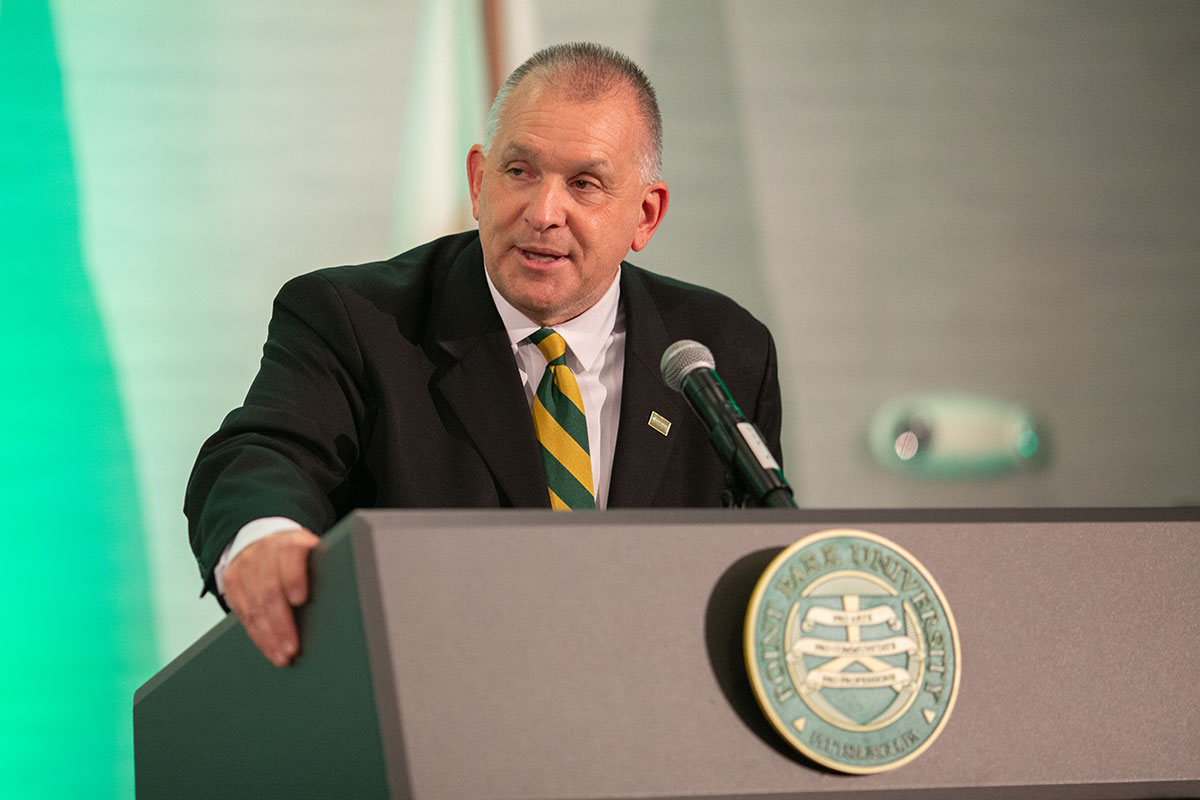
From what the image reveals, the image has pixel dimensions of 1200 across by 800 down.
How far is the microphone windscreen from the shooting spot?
1006 mm

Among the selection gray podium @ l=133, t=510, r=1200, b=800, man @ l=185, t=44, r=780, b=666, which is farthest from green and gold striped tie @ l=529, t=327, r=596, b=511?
gray podium @ l=133, t=510, r=1200, b=800

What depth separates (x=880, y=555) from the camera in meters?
0.77

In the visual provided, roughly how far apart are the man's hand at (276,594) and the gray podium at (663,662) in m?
0.01

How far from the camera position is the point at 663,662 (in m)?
0.72

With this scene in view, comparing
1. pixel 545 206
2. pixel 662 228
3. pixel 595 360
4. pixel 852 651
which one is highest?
pixel 662 228

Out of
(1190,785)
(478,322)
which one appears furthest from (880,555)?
(478,322)

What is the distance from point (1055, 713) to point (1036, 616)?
0.06m

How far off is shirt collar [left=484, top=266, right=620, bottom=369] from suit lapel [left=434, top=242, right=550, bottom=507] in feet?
0.13

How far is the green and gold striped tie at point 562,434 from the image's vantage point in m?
1.48

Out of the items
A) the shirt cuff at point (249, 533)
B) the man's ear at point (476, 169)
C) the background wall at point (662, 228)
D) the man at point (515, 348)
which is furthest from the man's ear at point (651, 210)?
the shirt cuff at point (249, 533)

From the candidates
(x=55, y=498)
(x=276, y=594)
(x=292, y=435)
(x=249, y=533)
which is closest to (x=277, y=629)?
(x=276, y=594)

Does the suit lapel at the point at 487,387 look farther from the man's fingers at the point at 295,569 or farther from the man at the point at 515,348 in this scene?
the man's fingers at the point at 295,569

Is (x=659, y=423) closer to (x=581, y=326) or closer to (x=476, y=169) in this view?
(x=581, y=326)

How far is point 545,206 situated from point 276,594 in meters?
0.89
